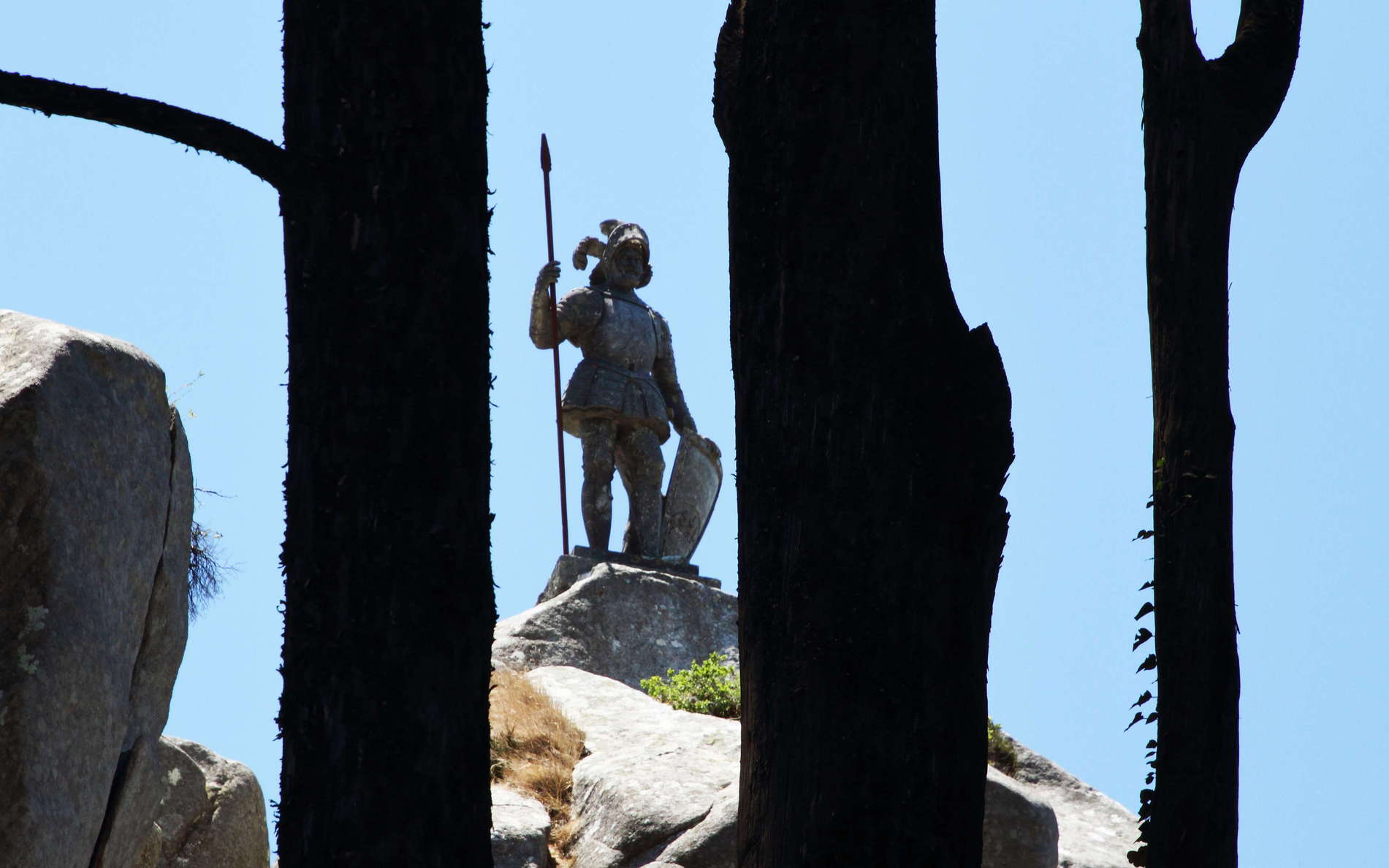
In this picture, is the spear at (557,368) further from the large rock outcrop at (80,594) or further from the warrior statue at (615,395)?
the large rock outcrop at (80,594)

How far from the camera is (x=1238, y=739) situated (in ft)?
13.9

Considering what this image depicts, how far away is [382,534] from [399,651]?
199 millimetres

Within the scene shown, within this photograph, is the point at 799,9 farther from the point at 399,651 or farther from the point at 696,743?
the point at 696,743

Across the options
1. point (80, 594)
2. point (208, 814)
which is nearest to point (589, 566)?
point (208, 814)

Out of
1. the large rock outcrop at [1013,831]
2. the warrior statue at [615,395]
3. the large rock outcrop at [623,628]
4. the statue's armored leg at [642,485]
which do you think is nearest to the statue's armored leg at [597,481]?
the warrior statue at [615,395]

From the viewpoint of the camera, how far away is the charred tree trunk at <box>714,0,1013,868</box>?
3139 mm

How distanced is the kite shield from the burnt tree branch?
910cm

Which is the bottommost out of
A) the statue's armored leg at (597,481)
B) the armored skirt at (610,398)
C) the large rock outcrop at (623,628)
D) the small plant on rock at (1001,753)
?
the small plant on rock at (1001,753)

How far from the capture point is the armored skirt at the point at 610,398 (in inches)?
462

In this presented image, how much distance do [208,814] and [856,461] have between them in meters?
4.18

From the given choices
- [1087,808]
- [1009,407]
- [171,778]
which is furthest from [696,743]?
[1009,407]

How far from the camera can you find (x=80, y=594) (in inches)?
179

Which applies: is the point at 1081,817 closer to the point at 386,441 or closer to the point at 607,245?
the point at 607,245

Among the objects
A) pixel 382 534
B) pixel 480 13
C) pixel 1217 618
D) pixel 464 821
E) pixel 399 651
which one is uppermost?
pixel 480 13
